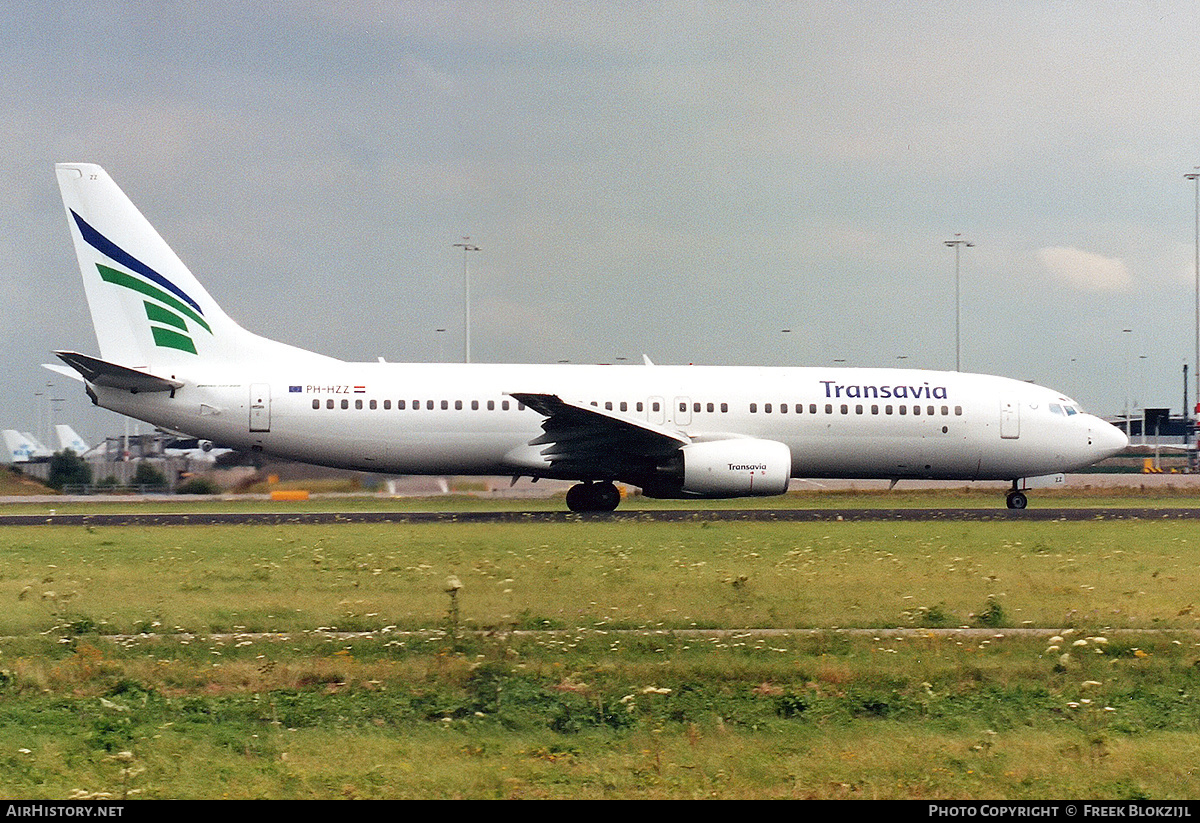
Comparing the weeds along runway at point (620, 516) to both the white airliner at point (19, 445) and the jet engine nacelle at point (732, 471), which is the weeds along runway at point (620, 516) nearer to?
the jet engine nacelle at point (732, 471)

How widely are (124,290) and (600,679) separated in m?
24.0

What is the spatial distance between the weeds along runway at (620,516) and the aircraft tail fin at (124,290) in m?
3.90

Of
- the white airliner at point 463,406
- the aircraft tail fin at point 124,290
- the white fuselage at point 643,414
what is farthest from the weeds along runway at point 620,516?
the aircraft tail fin at point 124,290

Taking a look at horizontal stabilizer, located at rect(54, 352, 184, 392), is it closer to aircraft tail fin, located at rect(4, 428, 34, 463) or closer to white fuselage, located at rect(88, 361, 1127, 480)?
white fuselage, located at rect(88, 361, 1127, 480)

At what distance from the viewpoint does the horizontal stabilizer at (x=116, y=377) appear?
2884 cm

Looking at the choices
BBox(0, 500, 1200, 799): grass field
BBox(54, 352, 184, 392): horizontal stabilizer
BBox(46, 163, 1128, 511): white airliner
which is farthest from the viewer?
BBox(46, 163, 1128, 511): white airliner

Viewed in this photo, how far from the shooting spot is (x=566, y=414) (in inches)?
1180

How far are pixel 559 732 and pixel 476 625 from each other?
12.5ft

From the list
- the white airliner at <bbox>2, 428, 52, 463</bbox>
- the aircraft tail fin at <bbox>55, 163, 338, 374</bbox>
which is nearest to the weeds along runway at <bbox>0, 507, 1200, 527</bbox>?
the aircraft tail fin at <bbox>55, 163, 338, 374</bbox>

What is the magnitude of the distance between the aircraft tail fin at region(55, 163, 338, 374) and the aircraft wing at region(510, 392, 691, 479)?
25.8 feet

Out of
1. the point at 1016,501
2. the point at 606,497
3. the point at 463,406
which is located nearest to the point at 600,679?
the point at 463,406

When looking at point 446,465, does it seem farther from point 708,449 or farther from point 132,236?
point 132,236

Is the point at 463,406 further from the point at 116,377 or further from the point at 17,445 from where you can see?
the point at 17,445

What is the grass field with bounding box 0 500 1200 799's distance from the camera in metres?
7.83
